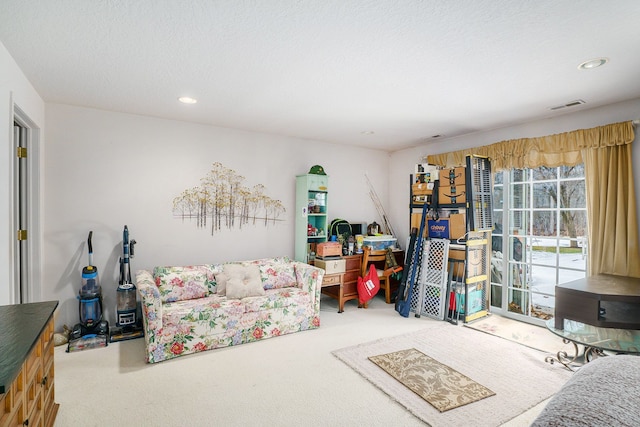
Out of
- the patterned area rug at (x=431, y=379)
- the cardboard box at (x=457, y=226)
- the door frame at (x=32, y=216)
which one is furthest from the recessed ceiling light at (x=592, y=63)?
the door frame at (x=32, y=216)

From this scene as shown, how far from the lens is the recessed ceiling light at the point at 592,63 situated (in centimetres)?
232

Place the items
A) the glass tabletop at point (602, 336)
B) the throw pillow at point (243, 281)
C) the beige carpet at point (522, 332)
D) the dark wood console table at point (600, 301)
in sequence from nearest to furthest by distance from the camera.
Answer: the glass tabletop at point (602, 336) < the dark wood console table at point (600, 301) < the beige carpet at point (522, 332) < the throw pillow at point (243, 281)

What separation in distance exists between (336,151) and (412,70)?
8.99ft

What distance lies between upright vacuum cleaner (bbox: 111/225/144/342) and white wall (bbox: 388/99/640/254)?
401 cm

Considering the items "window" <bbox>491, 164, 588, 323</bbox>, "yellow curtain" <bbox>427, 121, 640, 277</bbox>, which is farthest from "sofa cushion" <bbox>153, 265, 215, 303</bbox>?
"yellow curtain" <bbox>427, 121, 640, 277</bbox>

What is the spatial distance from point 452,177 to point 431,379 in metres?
2.51

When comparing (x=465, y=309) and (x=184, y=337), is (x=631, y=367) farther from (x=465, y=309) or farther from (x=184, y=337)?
(x=184, y=337)

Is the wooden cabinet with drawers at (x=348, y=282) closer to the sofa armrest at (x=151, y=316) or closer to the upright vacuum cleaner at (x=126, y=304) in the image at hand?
the sofa armrest at (x=151, y=316)

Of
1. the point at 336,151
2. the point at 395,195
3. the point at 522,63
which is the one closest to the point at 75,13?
the point at 522,63

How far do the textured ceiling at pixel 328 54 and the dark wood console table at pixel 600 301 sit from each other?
5.67 ft

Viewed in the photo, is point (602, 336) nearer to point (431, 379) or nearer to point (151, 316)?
point (431, 379)

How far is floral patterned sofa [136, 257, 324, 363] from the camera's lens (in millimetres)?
2971

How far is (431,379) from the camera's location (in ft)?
8.56

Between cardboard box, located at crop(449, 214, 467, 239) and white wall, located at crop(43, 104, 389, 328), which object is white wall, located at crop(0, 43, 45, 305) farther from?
cardboard box, located at crop(449, 214, 467, 239)
